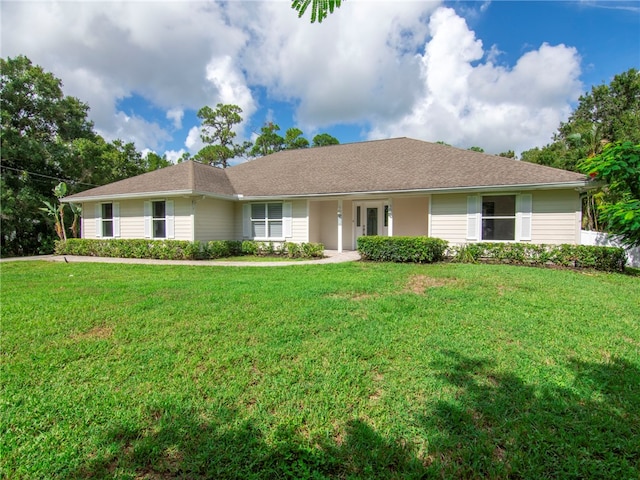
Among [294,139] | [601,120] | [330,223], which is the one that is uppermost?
[294,139]

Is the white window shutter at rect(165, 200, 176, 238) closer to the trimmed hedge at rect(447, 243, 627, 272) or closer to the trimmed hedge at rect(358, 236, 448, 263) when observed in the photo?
the trimmed hedge at rect(358, 236, 448, 263)

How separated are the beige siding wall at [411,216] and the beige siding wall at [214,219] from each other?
7990 mm

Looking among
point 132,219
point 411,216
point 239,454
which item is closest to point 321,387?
point 239,454

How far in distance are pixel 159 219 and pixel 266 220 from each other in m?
4.78

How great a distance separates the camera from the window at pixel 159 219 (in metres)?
13.9

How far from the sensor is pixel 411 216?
548 inches

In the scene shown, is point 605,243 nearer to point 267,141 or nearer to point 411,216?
point 411,216

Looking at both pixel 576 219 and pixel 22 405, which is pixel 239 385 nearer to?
pixel 22 405

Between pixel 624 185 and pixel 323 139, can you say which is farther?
pixel 323 139

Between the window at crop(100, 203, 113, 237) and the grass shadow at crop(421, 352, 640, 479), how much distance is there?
662 inches

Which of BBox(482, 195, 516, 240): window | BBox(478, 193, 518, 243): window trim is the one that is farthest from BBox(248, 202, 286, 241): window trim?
BBox(482, 195, 516, 240): window

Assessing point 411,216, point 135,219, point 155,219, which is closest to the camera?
Answer: point 411,216

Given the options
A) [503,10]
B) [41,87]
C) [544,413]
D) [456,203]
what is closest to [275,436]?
[544,413]

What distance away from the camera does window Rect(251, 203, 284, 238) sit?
1446 centimetres
